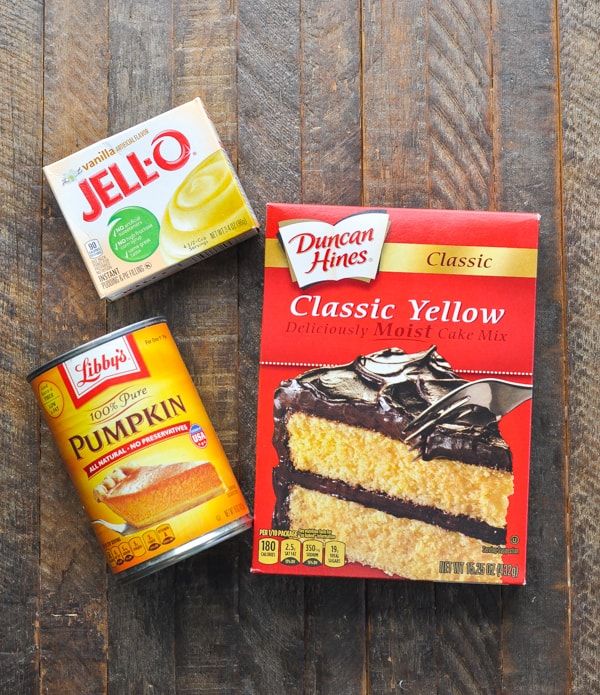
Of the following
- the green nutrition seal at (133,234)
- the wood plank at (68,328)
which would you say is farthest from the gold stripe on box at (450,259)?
Answer: the wood plank at (68,328)

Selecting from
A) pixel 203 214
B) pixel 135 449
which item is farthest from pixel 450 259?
pixel 135 449

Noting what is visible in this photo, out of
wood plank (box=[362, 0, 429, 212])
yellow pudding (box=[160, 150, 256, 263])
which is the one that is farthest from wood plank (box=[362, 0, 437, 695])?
yellow pudding (box=[160, 150, 256, 263])

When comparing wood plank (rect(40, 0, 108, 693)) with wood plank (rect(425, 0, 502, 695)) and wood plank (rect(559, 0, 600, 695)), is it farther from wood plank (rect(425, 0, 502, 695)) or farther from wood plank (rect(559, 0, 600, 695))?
wood plank (rect(559, 0, 600, 695))

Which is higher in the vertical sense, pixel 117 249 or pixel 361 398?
pixel 117 249

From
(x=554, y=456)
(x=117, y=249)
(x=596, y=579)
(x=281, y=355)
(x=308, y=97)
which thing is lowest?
(x=596, y=579)

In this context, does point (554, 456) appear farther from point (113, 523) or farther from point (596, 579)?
point (113, 523)

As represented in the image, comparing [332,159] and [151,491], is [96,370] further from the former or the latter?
[332,159]

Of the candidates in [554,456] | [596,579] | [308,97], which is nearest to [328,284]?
[308,97]

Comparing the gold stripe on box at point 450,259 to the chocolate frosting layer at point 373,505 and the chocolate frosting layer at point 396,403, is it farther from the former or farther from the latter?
the chocolate frosting layer at point 373,505
